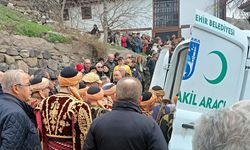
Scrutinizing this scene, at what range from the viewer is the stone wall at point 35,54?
12141 millimetres

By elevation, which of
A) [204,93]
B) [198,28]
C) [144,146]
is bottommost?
[144,146]

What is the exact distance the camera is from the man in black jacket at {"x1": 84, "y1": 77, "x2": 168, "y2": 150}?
4.00 metres

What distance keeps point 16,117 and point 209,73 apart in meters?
2.04

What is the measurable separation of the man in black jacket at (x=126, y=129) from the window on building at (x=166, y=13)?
26.4m

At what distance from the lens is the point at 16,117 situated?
4137mm

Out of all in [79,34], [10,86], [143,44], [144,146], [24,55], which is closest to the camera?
[144,146]

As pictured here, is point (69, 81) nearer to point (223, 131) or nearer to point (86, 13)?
point (223, 131)

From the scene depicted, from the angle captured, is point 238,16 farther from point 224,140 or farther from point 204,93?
point 224,140

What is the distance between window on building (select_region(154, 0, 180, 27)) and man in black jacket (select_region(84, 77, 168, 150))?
26397 mm

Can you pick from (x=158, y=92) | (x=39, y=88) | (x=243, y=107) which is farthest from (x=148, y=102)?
(x=243, y=107)

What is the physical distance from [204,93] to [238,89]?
393 mm

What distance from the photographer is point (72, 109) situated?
15.7ft

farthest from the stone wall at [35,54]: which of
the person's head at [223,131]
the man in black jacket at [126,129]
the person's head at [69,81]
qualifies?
the person's head at [223,131]

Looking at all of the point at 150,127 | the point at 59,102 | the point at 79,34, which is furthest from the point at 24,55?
the point at 150,127
